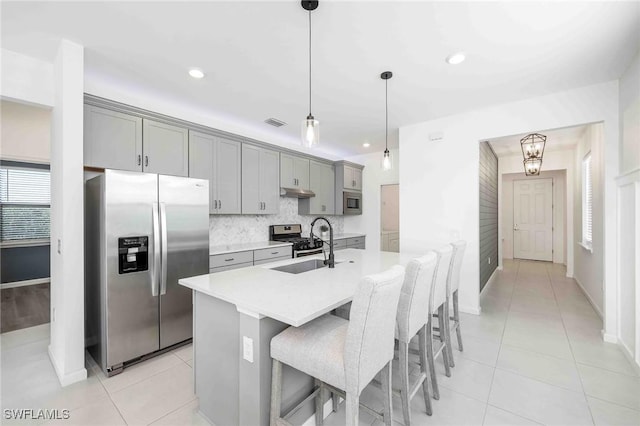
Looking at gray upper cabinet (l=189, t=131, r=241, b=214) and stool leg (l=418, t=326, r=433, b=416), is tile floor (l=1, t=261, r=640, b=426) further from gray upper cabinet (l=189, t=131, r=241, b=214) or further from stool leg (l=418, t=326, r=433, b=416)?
gray upper cabinet (l=189, t=131, r=241, b=214)

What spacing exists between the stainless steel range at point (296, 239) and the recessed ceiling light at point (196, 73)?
252cm

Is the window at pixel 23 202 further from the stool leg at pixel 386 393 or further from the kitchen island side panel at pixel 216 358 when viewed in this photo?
the stool leg at pixel 386 393

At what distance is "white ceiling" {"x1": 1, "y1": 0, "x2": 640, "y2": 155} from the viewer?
183 cm

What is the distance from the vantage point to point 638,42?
7.20ft

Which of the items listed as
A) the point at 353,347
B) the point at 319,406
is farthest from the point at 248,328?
the point at 319,406

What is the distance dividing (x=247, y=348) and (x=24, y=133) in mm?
5859

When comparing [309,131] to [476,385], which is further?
[476,385]

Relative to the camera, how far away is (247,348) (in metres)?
1.47

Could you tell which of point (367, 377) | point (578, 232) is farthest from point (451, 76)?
point (578, 232)

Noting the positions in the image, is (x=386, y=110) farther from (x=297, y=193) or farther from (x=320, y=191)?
(x=320, y=191)

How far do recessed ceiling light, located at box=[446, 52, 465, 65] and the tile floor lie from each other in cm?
273

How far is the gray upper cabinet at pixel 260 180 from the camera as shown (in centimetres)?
393

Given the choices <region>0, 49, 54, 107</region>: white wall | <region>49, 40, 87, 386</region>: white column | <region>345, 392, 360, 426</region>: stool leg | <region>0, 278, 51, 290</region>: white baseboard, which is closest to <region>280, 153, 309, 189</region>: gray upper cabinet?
<region>49, 40, 87, 386</region>: white column

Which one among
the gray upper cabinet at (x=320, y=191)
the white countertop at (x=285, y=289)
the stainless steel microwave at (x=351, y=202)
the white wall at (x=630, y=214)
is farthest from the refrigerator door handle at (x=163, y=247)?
the white wall at (x=630, y=214)
